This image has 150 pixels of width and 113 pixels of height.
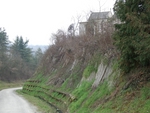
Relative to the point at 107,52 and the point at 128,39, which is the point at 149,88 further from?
the point at 107,52

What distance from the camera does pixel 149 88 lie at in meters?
11.5

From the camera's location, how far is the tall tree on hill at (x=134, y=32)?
10.0 m

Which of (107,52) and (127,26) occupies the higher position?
(127,26)

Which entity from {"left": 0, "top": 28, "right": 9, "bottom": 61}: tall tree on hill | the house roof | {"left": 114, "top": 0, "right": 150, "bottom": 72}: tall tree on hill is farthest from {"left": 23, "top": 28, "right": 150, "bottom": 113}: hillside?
{"left": 0, "top": 28, "right": 9, "bottom": 61}: tall tree on hill

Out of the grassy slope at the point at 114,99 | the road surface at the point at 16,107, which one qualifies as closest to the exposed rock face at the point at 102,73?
the grassy slope at the point at 114,99

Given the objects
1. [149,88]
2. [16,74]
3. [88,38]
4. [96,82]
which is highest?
[88,38]

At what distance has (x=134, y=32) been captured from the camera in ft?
36.1

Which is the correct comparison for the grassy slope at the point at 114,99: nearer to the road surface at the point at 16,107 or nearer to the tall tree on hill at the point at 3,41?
the road surface at the point at 16,107

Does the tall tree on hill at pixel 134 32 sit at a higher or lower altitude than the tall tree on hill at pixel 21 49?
higher

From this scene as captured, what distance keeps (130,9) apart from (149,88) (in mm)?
3828

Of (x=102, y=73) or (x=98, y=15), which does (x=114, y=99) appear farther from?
(x=98, y=15)

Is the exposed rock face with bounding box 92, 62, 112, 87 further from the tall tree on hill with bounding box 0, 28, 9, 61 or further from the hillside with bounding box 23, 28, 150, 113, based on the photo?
the tall tree on hill with bounding box 0, 28, 9, 61

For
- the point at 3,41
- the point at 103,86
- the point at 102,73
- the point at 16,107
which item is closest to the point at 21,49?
the point at 3,41

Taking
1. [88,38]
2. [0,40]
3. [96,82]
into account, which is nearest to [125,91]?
[96,82]
